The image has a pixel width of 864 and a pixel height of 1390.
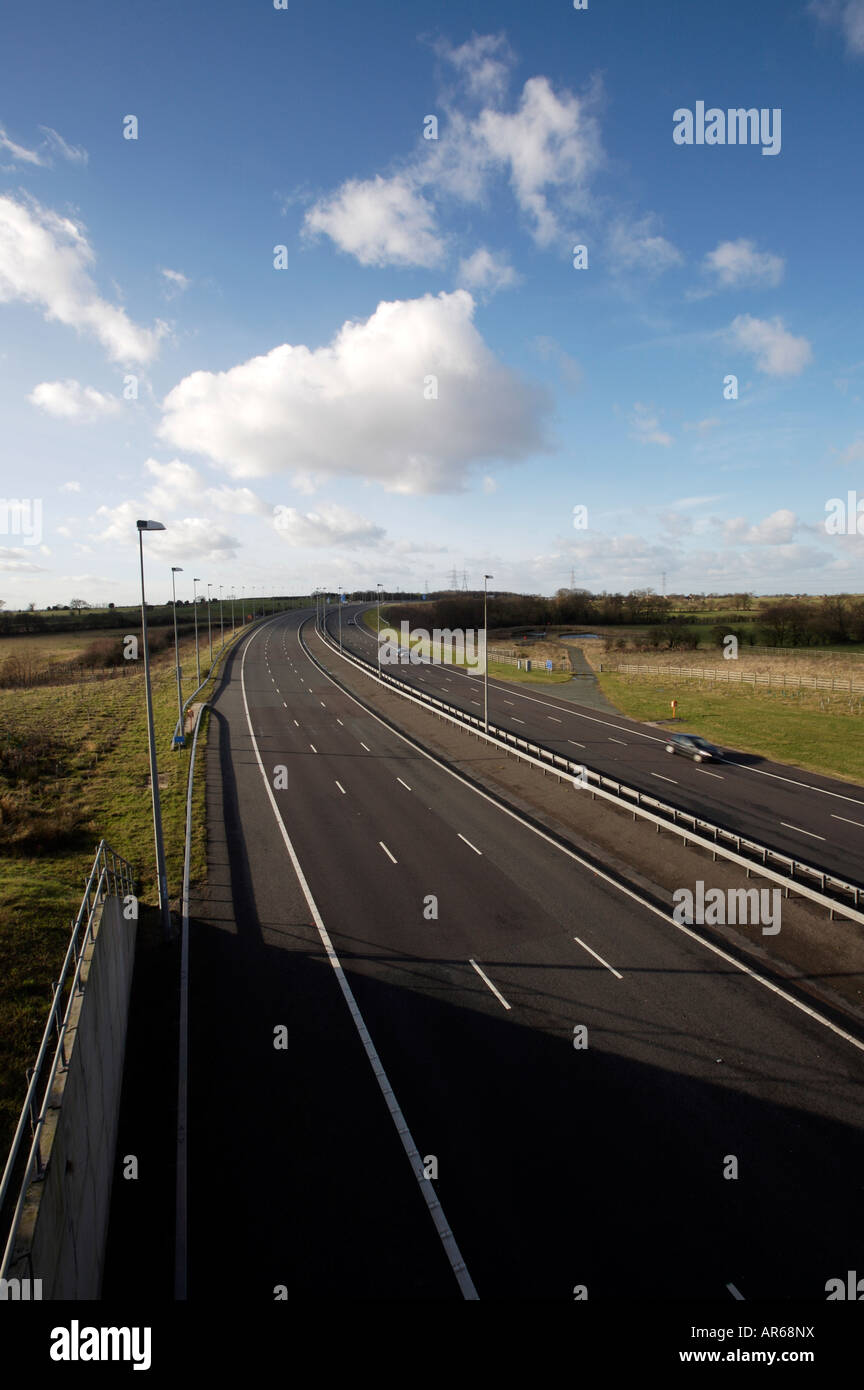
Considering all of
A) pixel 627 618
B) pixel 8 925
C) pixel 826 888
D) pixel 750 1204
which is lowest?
pixel 750 1204

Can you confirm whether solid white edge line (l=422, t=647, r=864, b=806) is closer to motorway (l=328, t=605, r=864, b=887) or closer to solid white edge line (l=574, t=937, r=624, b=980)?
motorway (l=328, t=605, r=864, b=887)

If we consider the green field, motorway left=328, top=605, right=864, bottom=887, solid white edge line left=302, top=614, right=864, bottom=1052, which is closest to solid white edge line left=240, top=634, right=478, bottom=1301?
solid white edge line left=302, top=614, right=864, bottom=1052

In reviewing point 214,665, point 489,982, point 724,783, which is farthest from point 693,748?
point 214,665

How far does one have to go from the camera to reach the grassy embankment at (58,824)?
1108 centimetres

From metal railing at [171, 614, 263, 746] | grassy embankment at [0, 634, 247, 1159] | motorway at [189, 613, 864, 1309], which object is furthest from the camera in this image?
metal railing at [171, 614, 263, 746]

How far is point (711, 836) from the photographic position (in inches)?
802

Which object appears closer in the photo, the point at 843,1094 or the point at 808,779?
the point at 843,1094

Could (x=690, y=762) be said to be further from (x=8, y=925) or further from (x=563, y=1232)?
(x=8, y=925)

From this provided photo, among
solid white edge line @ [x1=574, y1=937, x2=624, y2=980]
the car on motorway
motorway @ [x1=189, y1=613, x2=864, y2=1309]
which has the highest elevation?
the car on motorway

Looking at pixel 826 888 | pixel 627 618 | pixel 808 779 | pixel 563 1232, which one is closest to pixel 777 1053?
pixel 563 1232

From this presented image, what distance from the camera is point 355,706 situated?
4669 centimetres

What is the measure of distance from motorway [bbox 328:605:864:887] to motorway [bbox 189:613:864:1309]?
7.81 m

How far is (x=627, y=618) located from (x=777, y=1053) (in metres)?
120

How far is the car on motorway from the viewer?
103 feet
